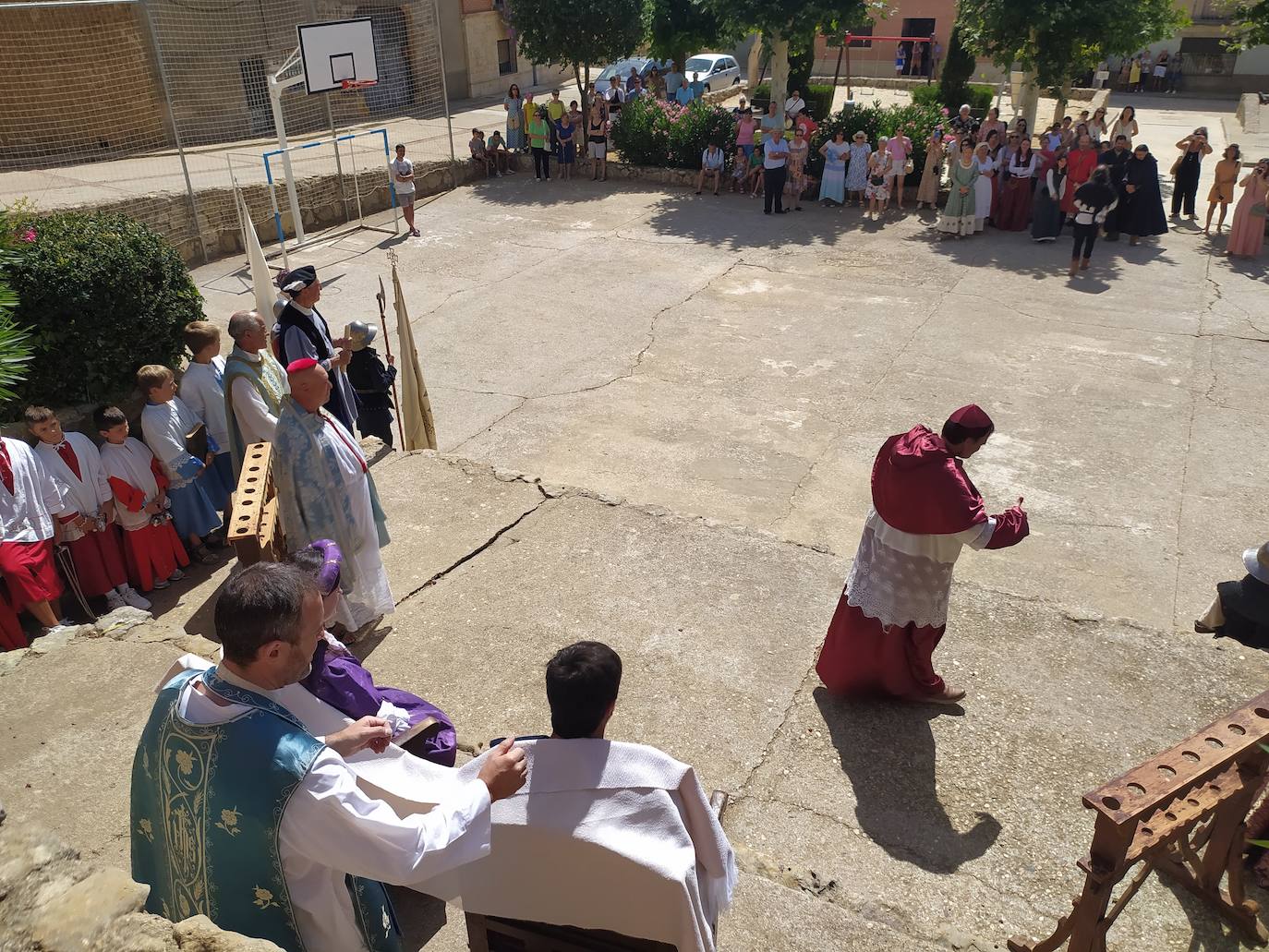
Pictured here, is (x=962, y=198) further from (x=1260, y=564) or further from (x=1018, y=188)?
(x=1260, y=564)

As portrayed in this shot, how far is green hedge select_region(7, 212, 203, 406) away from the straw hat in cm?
674

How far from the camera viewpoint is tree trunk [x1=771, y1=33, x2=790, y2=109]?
16281 millimetres

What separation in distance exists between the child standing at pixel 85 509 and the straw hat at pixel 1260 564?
6.38 m

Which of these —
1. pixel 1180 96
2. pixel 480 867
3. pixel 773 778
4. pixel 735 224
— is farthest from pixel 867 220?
pixel 1180 96

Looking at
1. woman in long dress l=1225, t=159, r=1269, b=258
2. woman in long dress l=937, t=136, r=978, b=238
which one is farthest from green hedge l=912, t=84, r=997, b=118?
woman in long dress l=1225, t=159, r=1269, b=258

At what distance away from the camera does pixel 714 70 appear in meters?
26.7

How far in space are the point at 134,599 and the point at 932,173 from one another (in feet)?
44.0

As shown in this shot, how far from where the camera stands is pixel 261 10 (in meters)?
19.6

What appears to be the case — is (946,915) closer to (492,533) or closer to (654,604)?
(654,604)

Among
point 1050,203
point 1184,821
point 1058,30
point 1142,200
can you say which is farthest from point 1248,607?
point 1058,30

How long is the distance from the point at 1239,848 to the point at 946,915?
3.29ft

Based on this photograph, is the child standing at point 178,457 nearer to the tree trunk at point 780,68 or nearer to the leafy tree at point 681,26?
the tree trunk at point 780,68

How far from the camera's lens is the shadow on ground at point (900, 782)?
12.4 ft

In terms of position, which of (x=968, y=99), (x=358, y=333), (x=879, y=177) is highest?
(x=968, y=99)
